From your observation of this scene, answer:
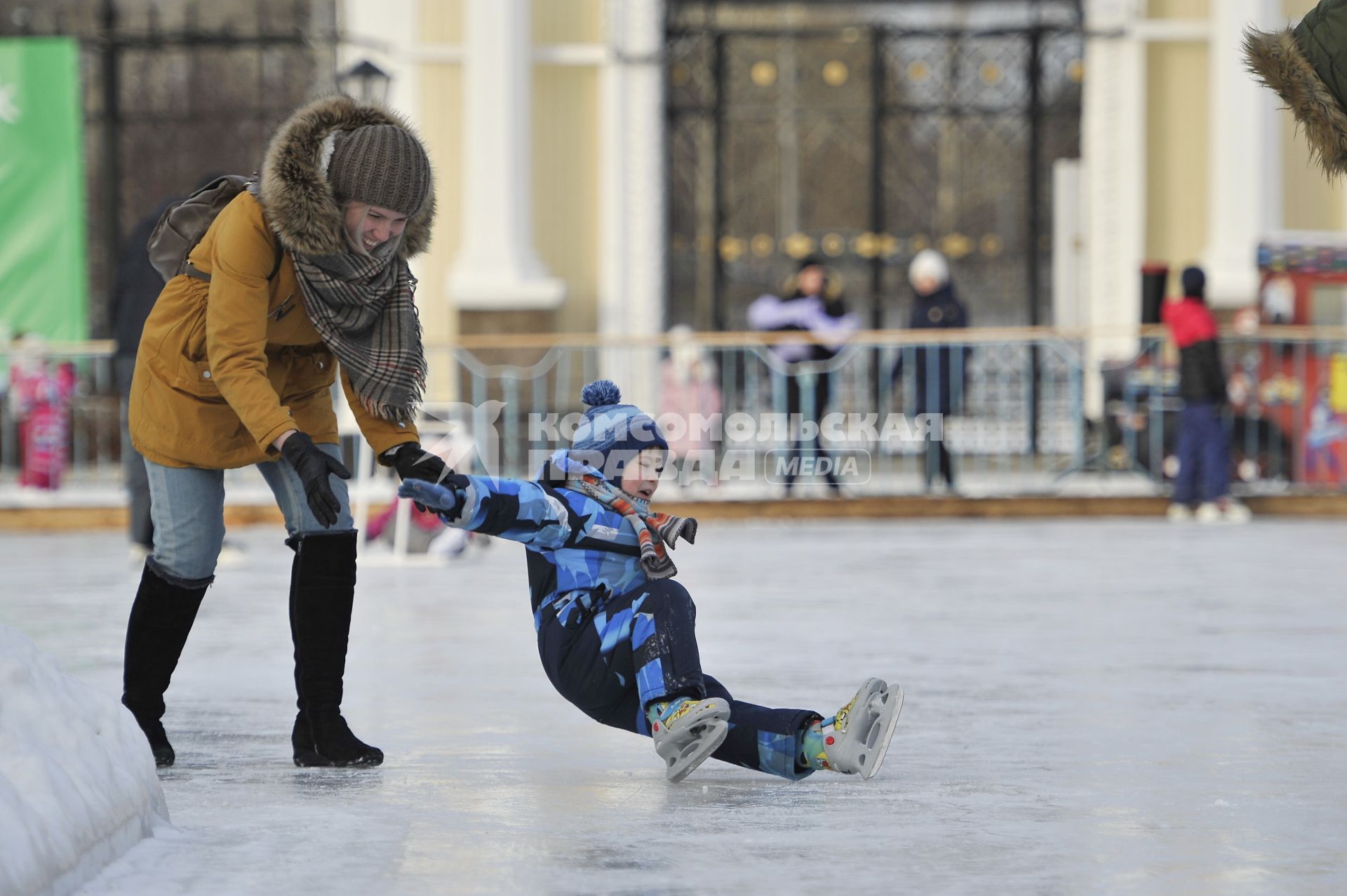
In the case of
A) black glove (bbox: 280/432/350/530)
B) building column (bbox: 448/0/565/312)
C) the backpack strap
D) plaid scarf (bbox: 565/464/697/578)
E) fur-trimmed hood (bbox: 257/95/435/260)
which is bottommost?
plaid scarf (bbox: 565/464/697/578)

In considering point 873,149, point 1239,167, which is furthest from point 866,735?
point 1239,167

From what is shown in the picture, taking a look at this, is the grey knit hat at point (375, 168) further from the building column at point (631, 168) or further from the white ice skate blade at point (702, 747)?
the building column at point (631, 168)

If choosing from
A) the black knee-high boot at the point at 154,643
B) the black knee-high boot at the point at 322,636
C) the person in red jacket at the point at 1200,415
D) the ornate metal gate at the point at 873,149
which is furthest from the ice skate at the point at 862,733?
the ornate metal gate at the point at 873,149

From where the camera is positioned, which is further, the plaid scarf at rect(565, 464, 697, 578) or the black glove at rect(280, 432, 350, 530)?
the plaid scarf at rect(565, 464, 697, 578)

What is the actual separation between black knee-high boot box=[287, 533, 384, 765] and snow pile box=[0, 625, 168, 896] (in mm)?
666

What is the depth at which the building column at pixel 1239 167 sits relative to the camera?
1623 cm

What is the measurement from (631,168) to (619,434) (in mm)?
12365

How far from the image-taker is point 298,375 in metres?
4.50

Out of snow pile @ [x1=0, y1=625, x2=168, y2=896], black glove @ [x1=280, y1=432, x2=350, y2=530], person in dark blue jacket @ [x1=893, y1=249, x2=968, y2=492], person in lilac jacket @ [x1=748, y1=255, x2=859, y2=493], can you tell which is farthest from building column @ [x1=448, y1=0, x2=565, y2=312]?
snow pile @ [x1=0, y1=625, x2=168, y2=896]

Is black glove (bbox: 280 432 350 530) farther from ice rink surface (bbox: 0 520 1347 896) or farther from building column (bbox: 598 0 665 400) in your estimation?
building column (bbox: 598 0 665 400)

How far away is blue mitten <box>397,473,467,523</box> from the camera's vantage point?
154 inches

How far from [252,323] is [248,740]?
46.9 inches

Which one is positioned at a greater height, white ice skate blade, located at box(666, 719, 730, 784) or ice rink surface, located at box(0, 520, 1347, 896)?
white ice skate blade, located at box(666, 719, 730, 784)

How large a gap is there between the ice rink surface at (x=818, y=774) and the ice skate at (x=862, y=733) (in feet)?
0.29
